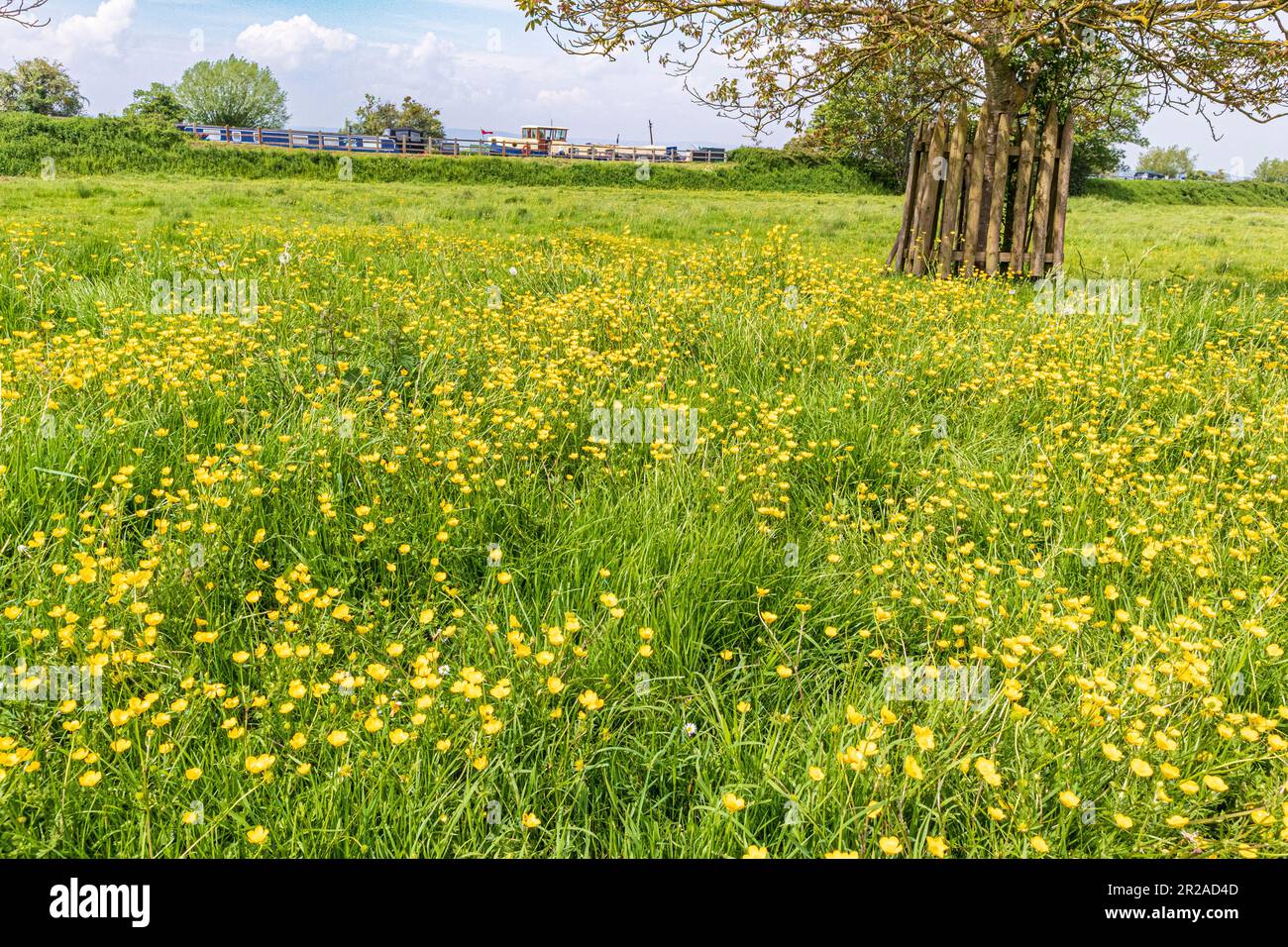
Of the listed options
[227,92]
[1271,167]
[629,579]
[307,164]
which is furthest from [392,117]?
[1271,167]

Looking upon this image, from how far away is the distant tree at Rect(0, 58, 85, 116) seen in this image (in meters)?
48.5

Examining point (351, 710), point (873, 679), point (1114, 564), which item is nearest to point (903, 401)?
point (1114, 564)

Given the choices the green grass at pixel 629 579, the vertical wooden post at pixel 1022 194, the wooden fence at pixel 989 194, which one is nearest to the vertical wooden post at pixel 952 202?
the wooden fence at pixel 989 194

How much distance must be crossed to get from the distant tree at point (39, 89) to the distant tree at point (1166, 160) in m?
152

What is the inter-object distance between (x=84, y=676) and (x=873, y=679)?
2657mm

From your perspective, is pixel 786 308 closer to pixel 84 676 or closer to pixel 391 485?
pixel 391 485

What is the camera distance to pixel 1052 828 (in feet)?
7.21

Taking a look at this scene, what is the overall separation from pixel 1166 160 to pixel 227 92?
149214mm

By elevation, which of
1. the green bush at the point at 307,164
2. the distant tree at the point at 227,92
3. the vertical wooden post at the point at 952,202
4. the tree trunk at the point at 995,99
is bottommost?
the vertical wooden post at the point at 952,202

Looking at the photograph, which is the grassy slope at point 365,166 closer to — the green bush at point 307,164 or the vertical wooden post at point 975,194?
the green bush at point 307,164

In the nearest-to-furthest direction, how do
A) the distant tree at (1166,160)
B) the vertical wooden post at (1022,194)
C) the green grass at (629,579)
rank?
the green grass at (629,579) → the vertical wooden post at (1022,194) → the distant tree at (1166,160)

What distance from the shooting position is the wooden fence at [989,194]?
9656 millimetres

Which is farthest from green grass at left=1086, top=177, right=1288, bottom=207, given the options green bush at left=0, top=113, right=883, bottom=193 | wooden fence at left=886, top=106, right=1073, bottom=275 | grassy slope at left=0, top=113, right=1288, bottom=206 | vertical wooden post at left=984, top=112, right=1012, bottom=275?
vertical wooden post at left=984, top=112, right=1012, bottom=275

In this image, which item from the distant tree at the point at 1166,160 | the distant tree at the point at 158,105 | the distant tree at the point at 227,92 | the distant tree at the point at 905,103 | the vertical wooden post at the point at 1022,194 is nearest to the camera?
the vertical wooden post at the point at 1022,194
